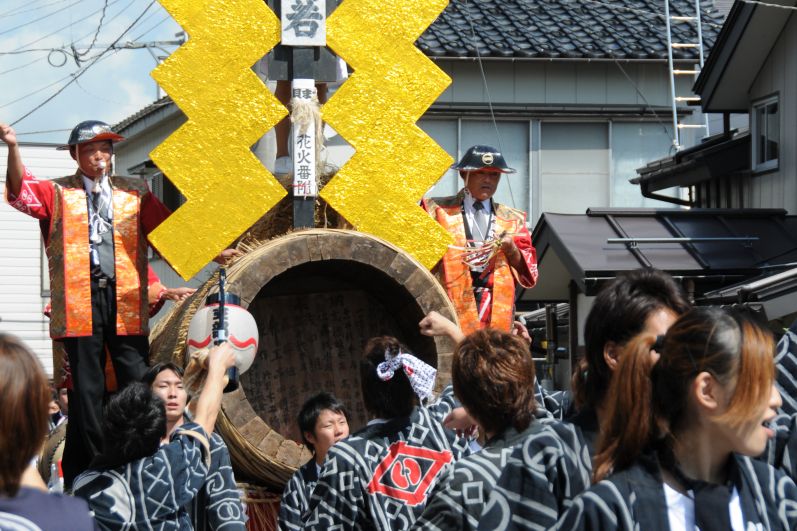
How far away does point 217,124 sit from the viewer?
23.5 ft

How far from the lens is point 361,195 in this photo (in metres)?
7.16

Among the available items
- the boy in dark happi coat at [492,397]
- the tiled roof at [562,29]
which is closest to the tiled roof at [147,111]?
the tiled roof at [562,29]

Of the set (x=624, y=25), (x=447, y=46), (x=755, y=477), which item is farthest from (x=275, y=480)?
(x=624, y=25)

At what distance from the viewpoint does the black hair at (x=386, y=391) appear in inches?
194

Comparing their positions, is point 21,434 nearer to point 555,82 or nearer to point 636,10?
point 555,82

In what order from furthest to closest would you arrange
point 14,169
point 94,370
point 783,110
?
point 783,110 → point 94,370 → point 14,169

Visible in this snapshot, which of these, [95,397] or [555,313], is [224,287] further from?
[555,313]

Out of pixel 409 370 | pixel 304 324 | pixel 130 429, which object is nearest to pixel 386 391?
pixel 409 370

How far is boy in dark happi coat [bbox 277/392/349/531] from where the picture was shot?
5.94m

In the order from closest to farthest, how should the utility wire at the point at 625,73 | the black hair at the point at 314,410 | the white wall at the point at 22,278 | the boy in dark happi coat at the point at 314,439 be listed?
the boy in dark happi coat at the point at 314,439, the black hair at the point at 314,410, the utility wire at the point at 625,73, the white wall at the point at 22,278

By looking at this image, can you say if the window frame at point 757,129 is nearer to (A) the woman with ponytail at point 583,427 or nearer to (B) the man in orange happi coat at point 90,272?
(B) the man in orange happi coat at point 90,272

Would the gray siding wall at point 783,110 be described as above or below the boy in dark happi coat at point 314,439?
above

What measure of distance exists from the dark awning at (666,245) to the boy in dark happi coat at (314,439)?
4802 mm

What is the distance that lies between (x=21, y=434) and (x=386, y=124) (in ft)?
15.6
